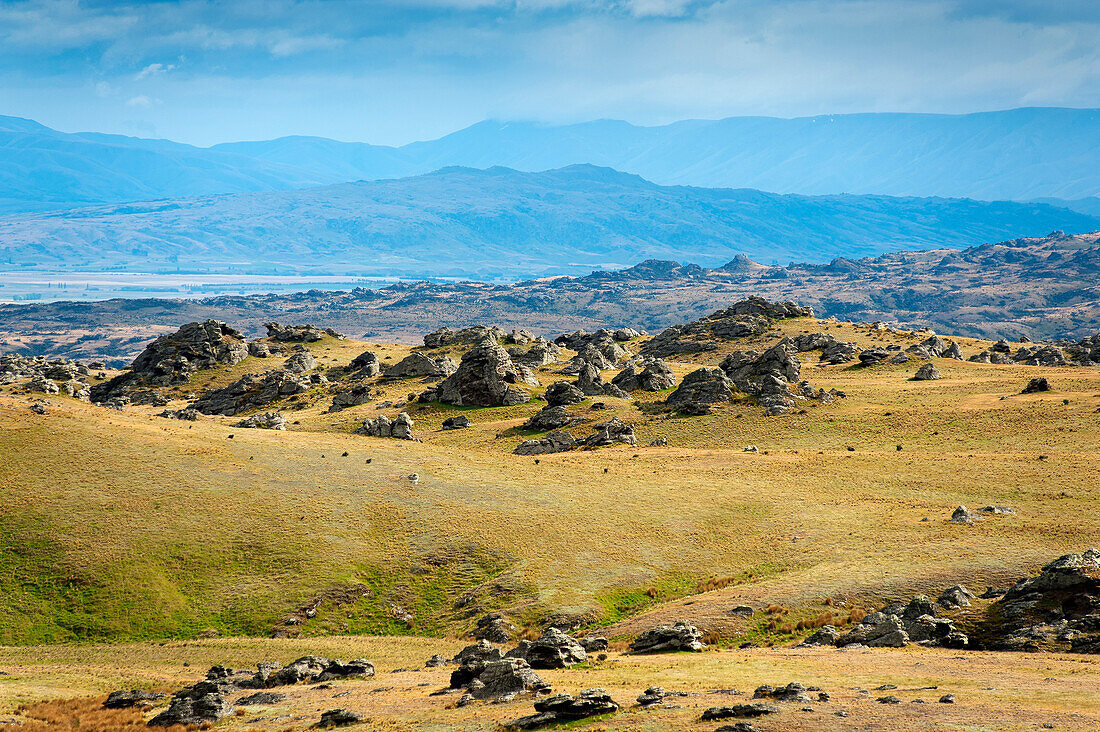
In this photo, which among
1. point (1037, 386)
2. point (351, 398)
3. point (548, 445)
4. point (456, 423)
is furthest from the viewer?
point (351, 398)

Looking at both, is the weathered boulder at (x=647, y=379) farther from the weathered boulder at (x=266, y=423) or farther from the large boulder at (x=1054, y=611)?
the large boulder at (x=1054, y=611)

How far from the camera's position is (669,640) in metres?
45.3

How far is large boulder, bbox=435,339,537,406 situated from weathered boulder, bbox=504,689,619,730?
276ft

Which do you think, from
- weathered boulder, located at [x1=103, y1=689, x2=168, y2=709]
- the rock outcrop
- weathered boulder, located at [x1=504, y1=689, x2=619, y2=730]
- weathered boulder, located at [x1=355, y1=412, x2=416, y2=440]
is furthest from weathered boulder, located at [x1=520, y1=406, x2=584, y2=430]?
the rock outcrop

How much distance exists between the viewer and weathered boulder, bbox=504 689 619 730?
30859mm

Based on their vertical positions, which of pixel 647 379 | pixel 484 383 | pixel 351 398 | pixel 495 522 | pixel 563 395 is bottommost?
pixel 495 522

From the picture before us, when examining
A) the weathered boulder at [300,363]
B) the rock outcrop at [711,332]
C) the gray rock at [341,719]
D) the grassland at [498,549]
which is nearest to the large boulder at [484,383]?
the grassland at [498,549]

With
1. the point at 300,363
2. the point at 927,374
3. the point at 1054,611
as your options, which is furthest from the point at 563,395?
the point at 300,363

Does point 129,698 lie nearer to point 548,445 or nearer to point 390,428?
point 548,445

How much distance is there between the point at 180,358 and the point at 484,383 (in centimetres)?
8522

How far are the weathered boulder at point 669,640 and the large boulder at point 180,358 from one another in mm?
139759

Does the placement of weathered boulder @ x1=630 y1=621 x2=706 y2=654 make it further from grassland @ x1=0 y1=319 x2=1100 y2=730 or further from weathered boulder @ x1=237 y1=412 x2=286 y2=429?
weathered boulder @ x1=237 y1=412 x2=286 y2=429

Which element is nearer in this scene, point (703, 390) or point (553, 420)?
point (553, 420)

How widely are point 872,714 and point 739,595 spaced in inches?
844
